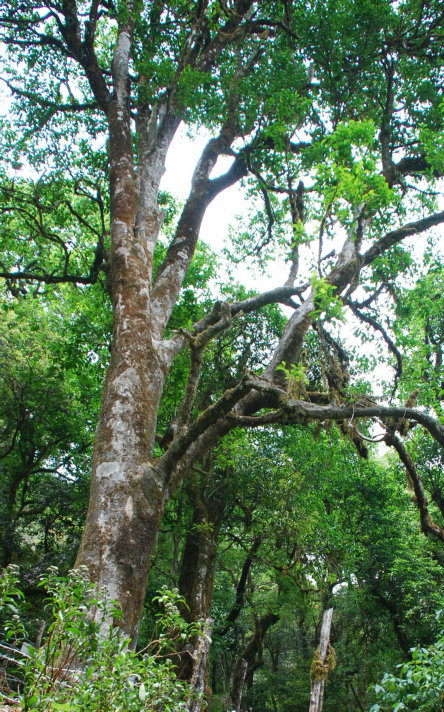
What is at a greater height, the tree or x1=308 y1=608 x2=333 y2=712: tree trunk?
the tree

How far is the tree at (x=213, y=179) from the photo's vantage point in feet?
12.7

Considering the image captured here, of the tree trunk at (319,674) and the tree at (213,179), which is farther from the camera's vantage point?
the tree trunk at (319,674)

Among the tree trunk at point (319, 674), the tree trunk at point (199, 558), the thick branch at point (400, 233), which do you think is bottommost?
the tree trunk at point (319, 674)

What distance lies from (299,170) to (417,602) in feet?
33.7

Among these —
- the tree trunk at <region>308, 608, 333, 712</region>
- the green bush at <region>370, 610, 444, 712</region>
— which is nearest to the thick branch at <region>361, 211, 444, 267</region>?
the green bush at <region>370, 610, 444, 712</region>

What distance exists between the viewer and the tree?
3875 millimetres

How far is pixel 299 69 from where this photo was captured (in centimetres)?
651

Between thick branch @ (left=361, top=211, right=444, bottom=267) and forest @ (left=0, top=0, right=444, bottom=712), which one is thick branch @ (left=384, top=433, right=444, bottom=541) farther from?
thick branch @ (left=361, top=211, right=444, bottom=267)

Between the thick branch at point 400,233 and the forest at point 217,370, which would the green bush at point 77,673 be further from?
the thick branch at point 400,233

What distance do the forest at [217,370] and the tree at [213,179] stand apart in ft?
0.12

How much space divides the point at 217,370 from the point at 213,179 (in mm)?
4240

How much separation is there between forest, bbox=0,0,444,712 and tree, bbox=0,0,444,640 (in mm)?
36

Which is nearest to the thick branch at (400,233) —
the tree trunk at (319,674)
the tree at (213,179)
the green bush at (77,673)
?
the tree at (213,179)

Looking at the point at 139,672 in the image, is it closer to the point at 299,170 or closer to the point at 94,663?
the point at 94,663
